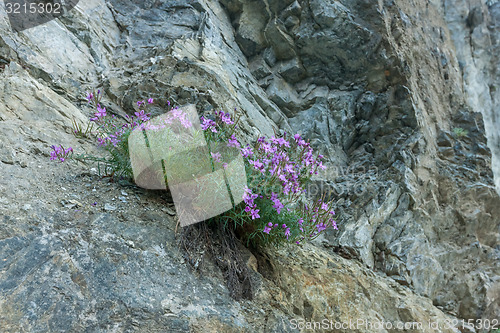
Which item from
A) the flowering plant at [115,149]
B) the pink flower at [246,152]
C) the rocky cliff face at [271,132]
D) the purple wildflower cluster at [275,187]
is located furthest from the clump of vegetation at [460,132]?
the flowering plant at [115,149]

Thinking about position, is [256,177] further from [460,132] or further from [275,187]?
[460,132]

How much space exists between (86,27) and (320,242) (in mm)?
5157

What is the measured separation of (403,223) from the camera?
5.33m

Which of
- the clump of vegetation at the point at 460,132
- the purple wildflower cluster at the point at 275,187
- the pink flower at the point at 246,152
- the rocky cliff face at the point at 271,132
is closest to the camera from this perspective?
the rocky cliff face at the point at 271,132

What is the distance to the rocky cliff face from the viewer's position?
A: 2.38 m

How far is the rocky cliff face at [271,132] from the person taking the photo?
238cm

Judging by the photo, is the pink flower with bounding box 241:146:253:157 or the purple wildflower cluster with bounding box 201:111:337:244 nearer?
the purple wildflower cluster with bounding box 201:111:337:244

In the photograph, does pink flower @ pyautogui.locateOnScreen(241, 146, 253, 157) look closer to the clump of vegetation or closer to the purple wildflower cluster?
the purple wildflower cluster

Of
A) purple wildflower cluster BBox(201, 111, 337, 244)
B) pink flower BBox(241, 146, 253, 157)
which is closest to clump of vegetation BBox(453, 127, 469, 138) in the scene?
purple wildflower cluster BBox(201, 111, 337, 244)

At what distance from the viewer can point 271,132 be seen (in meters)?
5.95

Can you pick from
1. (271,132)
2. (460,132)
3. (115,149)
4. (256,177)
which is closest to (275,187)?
(256,177)

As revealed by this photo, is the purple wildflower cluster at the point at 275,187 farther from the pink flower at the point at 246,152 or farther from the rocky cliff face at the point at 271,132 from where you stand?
the rocky cliff face at the point at 271,132

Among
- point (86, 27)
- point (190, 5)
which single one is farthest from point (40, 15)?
point (190, 5)

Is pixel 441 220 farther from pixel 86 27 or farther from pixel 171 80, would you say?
pixel 86 27
